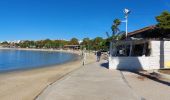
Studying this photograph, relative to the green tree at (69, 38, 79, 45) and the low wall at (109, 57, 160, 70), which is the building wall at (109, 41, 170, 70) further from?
the green tree at (69, 38, 79, 45)

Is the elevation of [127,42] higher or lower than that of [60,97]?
higher

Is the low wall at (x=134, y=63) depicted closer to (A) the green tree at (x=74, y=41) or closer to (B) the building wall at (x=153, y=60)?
(B) the building wall at (x=153, y=60)

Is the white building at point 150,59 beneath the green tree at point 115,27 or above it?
beneath

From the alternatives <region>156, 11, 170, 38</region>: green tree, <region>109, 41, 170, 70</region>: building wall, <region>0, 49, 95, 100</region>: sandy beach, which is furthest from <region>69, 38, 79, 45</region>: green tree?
<region>109, 41, 170, 70</region>: building wall

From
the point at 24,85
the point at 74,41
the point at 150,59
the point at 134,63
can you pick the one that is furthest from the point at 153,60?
the point at 74,41

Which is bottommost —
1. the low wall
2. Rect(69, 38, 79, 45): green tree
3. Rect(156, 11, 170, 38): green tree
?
the low wall

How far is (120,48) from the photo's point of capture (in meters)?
41.3

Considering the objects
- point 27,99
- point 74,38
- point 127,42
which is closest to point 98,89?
point 27,99

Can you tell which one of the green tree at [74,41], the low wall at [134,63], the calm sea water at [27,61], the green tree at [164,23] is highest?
the green tree at [74,41]

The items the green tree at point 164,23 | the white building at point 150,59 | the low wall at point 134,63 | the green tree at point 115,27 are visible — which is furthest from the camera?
the green tree at point 115,27

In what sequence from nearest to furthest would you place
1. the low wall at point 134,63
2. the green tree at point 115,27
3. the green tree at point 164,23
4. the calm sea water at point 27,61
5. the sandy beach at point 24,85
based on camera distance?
the sandy beach at point 24,85 < the low wall at point 134,63 < the green tree at point 164,23 < the calm sea water at point 27,61 < the green tree at point 115,27

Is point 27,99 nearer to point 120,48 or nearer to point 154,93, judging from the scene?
point 154,93

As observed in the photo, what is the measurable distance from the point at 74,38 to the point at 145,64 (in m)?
168

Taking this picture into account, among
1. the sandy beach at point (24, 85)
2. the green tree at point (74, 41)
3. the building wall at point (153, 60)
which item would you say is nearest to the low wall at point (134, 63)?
the building wall at point (153, 60)
